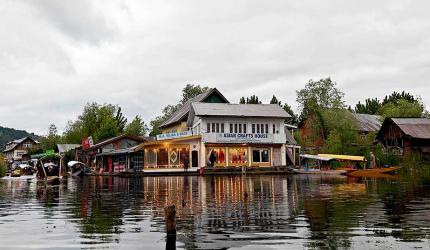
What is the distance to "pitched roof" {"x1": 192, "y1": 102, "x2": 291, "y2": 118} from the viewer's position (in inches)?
2015

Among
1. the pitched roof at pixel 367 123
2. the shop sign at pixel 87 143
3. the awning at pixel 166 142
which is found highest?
the pitched roof at pixel 367 123

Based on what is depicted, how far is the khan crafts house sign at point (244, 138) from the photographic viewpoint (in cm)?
5153

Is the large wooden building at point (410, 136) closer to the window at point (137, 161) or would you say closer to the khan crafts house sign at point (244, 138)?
the khan crafts house sign at point (244, 138)

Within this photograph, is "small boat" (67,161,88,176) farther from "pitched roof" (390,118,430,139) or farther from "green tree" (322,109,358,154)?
"pitched roof" (390,118,430,139)

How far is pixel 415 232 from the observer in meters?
9.39

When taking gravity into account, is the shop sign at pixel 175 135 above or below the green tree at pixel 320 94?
below

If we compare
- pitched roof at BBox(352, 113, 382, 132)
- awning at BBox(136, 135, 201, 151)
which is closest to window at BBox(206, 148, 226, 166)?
awning at BBox(136, 135, 201, 151)

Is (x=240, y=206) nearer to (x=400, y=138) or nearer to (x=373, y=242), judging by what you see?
(x=373, y=242)

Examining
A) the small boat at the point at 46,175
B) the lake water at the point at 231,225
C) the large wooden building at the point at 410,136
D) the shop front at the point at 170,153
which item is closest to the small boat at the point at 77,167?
the small boat at the point at 46,175

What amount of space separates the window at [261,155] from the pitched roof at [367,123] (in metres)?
20.8

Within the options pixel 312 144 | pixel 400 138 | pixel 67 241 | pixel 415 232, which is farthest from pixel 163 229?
pixel 312 144

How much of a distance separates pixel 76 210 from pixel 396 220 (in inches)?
374

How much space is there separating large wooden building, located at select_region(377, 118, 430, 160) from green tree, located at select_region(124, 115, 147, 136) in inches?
2173

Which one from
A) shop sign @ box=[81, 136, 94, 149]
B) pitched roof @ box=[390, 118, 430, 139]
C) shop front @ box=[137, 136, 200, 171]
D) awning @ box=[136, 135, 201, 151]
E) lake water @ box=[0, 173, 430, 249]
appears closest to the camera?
lake water @ box=[0, 173, 430, 249]
